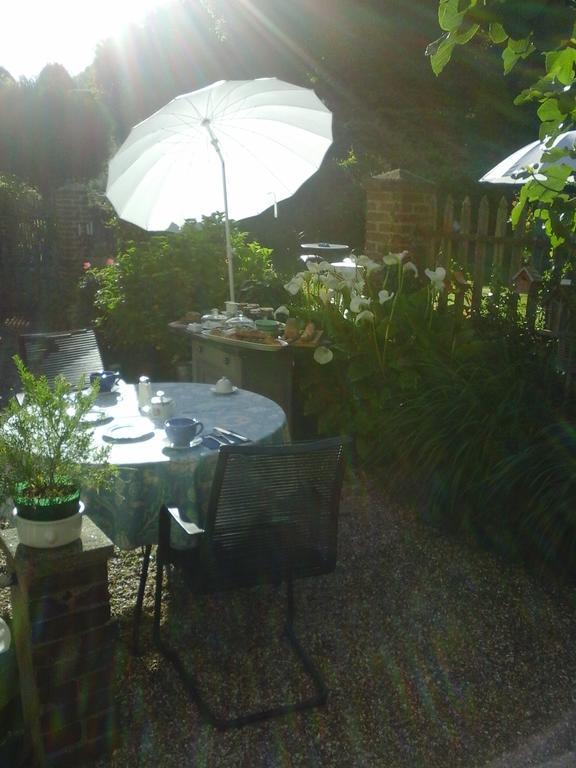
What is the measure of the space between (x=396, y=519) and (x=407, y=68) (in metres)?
12.9

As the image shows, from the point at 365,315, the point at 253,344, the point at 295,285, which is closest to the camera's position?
the point at 365,315

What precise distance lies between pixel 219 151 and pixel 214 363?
61.1 inches

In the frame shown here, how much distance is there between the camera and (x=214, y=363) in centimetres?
567

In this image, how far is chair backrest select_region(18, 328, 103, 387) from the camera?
191 inches

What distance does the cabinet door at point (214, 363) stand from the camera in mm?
5391

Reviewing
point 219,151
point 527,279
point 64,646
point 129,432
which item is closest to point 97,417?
point 129,432

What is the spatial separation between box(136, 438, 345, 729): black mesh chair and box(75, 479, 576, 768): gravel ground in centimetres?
8

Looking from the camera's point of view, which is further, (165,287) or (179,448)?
(165,287)

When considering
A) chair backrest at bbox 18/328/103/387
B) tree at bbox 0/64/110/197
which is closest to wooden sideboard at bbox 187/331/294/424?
chair backrest at bbox 18/328/103/387

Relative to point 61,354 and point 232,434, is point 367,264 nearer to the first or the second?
point 61,354

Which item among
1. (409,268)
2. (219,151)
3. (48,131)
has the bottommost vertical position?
(409,268)

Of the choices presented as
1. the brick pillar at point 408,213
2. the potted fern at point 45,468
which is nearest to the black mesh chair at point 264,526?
the potted fern at point 45,468

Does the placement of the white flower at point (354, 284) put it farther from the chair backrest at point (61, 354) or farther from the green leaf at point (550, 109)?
the green leaf at point (550, 109)

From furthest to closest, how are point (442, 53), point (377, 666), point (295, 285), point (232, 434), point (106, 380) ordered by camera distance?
point (295, 285) < point (106, 380) < point (232, 434) < point (377, 666) < point (442, 53)
